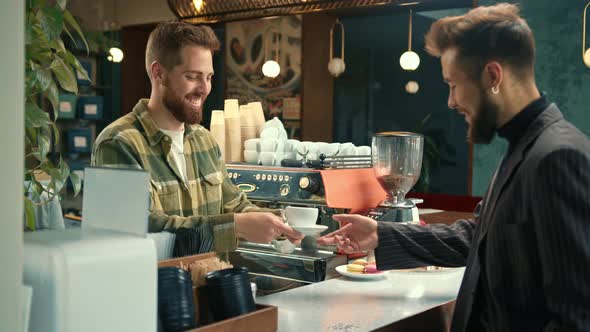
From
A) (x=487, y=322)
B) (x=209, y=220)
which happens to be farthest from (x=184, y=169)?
(x=487, y=322)

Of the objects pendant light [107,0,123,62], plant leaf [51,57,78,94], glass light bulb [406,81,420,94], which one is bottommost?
plant leaf [51,57,78,94]

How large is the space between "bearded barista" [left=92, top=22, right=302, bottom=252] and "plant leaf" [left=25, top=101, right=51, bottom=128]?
1.19m

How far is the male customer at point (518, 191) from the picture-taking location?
1.55m

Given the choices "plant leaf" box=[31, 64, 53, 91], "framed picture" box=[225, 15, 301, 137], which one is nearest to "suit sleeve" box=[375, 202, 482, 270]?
"plant leaf" box=[31, 64, 53, 91]

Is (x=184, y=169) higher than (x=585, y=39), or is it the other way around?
(x=585, y=39)

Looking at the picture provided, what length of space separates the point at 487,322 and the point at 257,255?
105cm

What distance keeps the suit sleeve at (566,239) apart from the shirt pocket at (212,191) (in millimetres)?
1595

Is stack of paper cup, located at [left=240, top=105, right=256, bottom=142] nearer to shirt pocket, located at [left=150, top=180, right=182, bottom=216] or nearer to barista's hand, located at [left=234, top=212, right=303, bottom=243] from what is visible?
shirt pocket, located at [left=150, top=180, right=182, bottom=216]

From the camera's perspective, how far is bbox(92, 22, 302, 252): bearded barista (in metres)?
2.53

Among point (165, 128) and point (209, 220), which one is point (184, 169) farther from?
point (209, 220)

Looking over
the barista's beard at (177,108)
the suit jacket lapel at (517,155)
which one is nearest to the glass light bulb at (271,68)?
the barista's beard at (177,108)

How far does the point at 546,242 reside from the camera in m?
1.57

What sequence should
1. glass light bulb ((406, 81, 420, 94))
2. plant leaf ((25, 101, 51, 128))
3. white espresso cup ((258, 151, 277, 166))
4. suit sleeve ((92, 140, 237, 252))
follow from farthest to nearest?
glass light bulb ((406, 81, 420, 94))
white espresso cup ((258, 151, 277, 166))
suit sleeve ((92, 140, 237, 252))
plant leaf ((25, 101, 51, 128))

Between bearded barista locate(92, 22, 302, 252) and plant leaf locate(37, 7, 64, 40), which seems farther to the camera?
bearded barista locate(92, 22, 302, 252)
